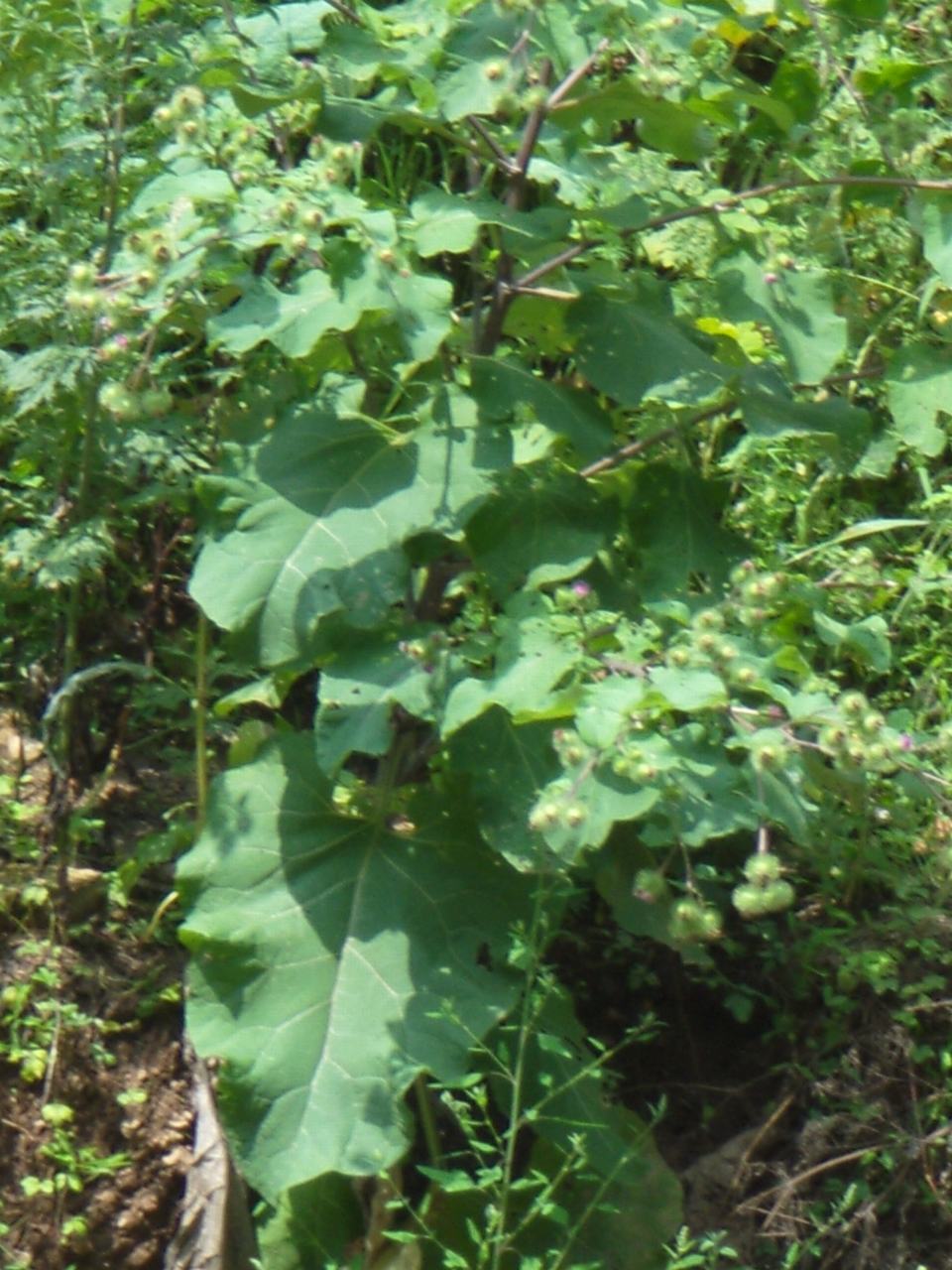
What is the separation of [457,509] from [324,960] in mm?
824

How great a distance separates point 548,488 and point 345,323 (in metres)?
0.51

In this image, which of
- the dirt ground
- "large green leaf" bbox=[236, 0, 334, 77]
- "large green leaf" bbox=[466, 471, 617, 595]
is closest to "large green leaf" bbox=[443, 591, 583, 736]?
"large green leaf" bbox=[466, 471, 617, 595]

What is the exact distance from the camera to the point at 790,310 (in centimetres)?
311

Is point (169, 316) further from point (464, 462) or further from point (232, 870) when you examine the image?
point (232, 870)

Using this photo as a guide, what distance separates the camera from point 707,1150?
362 centimetres

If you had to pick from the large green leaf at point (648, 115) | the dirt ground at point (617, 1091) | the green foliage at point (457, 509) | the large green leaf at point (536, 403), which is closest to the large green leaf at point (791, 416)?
the green foliage at point (457, 509)

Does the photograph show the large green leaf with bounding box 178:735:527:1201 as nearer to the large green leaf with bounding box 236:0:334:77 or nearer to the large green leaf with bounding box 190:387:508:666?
the large green leaf with bounding box 190:387:508:666

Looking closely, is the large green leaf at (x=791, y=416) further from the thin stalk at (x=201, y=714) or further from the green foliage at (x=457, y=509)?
the thin stalk at (x=201, y=714)

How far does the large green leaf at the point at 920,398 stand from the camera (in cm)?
308

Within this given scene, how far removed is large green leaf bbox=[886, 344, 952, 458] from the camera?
3080mm

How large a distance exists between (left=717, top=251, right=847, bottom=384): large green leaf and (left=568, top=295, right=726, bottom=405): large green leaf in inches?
4.5

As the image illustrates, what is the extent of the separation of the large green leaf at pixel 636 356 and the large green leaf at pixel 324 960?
838mm

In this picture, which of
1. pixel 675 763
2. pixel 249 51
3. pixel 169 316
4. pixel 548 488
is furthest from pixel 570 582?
pixel 249 51

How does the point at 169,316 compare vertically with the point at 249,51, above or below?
below
